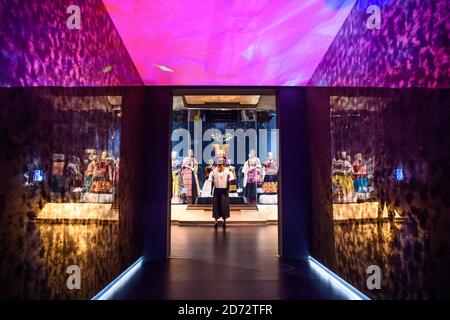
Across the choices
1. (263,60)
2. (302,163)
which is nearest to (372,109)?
(263,60)

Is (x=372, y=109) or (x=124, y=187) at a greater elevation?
(x=372, y=109)

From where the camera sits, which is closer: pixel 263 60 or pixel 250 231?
pixel 263 60

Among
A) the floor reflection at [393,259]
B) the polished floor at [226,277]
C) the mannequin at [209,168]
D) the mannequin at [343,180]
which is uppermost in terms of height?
the mannequin at [209,168]

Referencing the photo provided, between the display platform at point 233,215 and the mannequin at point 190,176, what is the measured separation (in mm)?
427

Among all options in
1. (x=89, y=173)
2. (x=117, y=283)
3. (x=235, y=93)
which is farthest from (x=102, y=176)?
(x=235, y=93)

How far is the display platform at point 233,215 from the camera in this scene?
837 cm

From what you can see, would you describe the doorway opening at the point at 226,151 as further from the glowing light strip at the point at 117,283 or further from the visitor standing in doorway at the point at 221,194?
the glowing light strip at the point at 117,283

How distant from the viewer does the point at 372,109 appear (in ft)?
8.13

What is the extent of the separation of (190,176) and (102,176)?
7532 millimetres

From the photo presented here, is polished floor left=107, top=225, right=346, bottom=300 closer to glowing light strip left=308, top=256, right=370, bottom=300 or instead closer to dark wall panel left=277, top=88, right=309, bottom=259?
glowing light strip left=308, top=256, right=370, bottom=300

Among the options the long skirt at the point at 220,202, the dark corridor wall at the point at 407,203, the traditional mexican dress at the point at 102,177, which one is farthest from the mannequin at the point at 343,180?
the long skirt at the point at 220,202

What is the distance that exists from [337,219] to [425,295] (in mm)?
1528

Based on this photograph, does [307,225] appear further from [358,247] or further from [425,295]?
[425,295]
